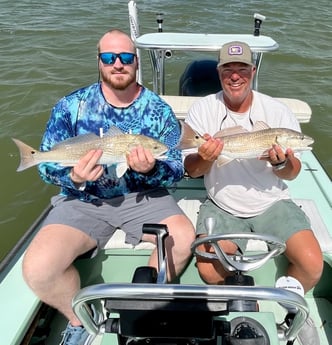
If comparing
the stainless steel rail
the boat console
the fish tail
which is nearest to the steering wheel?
the boat console

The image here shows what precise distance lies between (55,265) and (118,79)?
4.29 ft

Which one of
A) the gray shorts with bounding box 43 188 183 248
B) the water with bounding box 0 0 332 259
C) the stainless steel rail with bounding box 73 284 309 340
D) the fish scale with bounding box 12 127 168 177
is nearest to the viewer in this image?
the stainless steel rail with bounding box 73 284 309 340

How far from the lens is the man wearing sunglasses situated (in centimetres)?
294

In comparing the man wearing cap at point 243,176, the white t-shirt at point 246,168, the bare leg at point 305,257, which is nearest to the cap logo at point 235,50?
the man wearing cap at point 243,176

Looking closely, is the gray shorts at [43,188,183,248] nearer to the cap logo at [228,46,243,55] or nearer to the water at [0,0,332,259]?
the cap logo at [228,46,243,55]

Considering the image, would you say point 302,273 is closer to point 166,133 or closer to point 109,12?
point 166,133

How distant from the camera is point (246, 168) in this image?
312 centimetres

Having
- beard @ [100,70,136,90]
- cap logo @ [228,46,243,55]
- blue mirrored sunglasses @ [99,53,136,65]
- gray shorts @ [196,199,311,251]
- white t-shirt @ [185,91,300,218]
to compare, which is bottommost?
gray shorts @ [196,199,311,251]

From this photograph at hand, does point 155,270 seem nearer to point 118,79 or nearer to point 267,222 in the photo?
point 267,222

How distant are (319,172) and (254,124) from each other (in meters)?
1.60

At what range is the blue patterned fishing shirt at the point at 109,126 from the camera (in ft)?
10.2

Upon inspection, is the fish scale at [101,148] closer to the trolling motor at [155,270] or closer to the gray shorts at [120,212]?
the gray shorts at [120,212]

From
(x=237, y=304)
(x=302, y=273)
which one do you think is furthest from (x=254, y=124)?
(x=237, y=304)

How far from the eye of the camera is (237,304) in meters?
2.16
